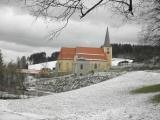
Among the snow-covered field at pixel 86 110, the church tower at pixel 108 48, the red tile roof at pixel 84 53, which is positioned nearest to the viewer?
the snow-covered field at pixel 86 110

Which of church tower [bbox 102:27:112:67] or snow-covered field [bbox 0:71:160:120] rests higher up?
church tower [bbox 102:27:112:67]

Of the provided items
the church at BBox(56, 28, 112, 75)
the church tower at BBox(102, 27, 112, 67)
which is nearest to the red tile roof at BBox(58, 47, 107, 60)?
the church at BBox(56, 28, 112, 75)

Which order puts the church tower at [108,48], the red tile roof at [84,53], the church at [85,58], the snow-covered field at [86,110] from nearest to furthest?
1. the snow-covered field at [86,110]
2. the church at [85,58]
3. the red tile roof at [84,53]
4. the church tower at [108,48]

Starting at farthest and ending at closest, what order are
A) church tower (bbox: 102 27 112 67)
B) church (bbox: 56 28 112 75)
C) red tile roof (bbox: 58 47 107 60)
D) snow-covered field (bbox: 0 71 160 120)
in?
1. church tower (bbox: 102 27 112 67)
2. red tile roof (bbox: 58 47 107 60)
3. church (bbox: 56 28 112 75)
4. snow-covered field (bbox: 0 71 160 120)

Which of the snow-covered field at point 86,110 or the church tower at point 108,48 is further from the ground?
the church tower at point 108,48

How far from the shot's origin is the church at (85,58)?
108 metres

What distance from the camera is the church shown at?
108 metres

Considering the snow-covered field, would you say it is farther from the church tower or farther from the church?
the church tower

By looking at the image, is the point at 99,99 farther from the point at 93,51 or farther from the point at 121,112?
the point at 93,51

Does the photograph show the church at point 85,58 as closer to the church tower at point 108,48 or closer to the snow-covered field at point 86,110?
the church tower at point 108,48

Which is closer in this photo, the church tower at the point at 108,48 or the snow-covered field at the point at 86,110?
the snow-covered field at the point at 86,110

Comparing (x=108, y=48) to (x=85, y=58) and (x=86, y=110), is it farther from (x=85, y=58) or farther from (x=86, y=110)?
(x=86, y=110)

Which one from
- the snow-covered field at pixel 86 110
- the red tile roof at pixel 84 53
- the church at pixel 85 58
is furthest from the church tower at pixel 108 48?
the snow-covered field at pixel 86 110

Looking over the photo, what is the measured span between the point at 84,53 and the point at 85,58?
314cm
